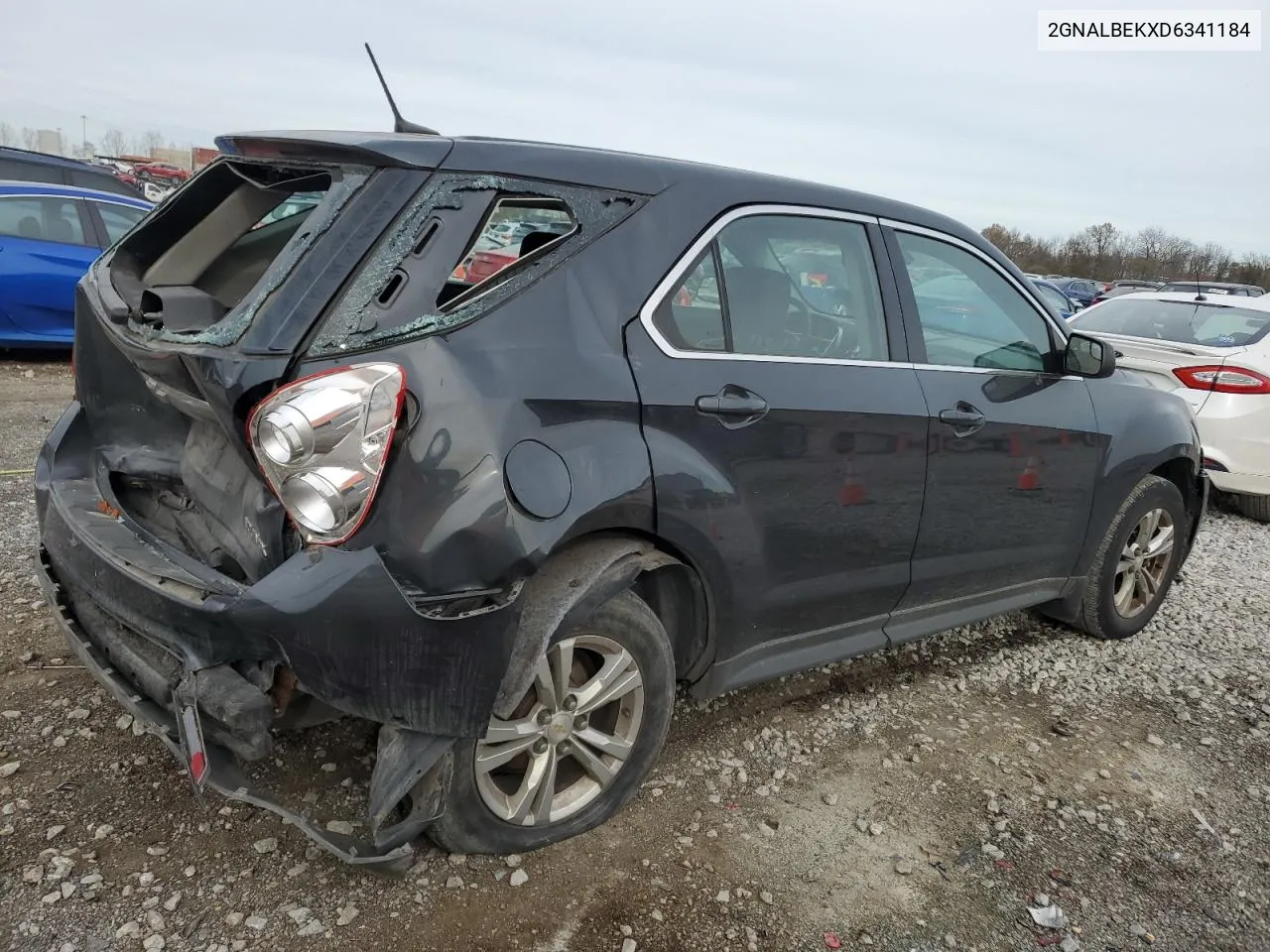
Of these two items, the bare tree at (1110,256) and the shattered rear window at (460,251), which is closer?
the shattered rear window at (460,251)

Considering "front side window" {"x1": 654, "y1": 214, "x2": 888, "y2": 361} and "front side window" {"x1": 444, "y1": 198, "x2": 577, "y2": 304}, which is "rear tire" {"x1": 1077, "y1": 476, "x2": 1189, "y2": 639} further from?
"front side window" {"x1": 444, "y1": 198, "x2": 577, "y2": 304}

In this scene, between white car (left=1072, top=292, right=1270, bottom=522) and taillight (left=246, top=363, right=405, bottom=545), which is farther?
white car (left=1072, top=292, right=1270, bottom=522)

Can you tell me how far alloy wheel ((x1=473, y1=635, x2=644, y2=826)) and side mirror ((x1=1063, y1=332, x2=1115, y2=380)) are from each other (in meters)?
2.18

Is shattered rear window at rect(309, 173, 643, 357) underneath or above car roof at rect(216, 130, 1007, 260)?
underneath

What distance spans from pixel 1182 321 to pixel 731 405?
559 cm

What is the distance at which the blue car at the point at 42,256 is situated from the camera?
7660 millimetres

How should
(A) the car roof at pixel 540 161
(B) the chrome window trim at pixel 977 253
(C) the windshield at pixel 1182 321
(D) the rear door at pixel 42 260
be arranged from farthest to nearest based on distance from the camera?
(D) the rear door at pixel 42 260
(C) the windshield at pixel 1182 321
(B) the chrome window trim at pixel 977 253
(A) the car roof at pixel 540 161

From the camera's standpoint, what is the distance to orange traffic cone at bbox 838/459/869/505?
2.75 metres

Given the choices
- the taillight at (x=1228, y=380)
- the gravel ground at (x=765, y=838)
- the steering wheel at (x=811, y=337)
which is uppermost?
the steering wheel at (x=811, y=337)

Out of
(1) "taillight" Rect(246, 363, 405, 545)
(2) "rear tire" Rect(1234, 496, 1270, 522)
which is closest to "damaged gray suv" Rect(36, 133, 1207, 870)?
(1) "taillight" Rect(246, 363, 405, 545)

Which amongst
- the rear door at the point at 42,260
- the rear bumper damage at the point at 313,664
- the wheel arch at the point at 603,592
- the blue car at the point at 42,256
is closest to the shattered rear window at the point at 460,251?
the rear bumper damage at the point at 313,664

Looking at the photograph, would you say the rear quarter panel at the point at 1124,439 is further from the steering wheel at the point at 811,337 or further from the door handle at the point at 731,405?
the door handle at the point at 731,405

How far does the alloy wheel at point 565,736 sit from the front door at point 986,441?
3.87 ft

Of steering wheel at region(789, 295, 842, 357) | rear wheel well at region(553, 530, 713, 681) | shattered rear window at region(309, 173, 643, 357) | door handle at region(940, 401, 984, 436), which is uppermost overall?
shattered rear window at region(309, 173, 643, 357)
